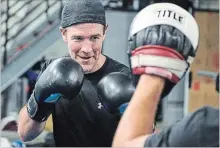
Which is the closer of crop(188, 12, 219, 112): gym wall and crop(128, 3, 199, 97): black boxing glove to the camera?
crop(128, 3, 199, 97): black boxing glove

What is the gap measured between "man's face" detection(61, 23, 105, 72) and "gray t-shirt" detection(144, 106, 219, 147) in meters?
0.61

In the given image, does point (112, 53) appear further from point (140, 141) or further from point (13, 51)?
point (140, 141)

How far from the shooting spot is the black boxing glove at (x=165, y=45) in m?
0.83

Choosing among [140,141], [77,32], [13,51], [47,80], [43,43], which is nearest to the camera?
[140,141]

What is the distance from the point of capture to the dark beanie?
1.33 m

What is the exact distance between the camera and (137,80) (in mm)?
872

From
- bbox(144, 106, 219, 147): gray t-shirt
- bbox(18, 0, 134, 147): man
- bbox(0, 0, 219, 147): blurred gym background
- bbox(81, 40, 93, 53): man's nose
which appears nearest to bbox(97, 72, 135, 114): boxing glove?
bbox(18, 0, 134, 147): man

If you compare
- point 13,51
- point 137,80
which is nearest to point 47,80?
point 137,80

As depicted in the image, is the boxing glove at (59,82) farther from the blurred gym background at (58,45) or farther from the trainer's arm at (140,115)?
the blurred gym background at (58,45)

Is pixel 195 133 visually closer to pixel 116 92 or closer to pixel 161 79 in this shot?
pixel 161 79

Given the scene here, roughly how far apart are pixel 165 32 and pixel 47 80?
46 cm

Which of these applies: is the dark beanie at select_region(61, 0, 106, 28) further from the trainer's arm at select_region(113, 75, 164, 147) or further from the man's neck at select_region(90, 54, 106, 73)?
the trainer's arm at select_region(113, 75, 164, 147)

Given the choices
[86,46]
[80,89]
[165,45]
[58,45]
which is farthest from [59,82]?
A: [58,45]

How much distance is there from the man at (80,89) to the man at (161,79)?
291 millimetres
